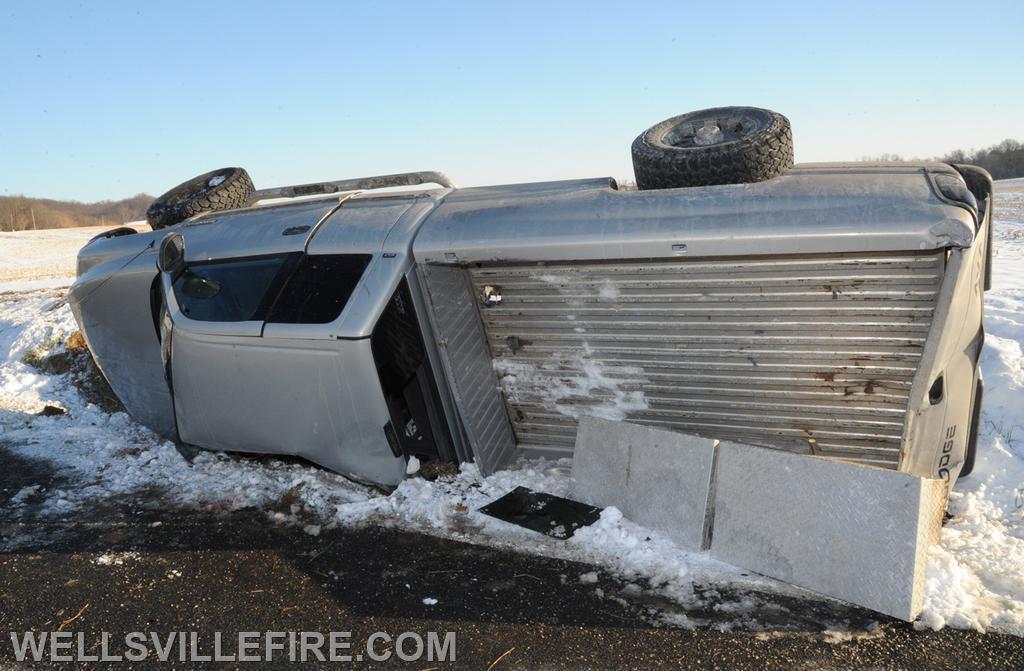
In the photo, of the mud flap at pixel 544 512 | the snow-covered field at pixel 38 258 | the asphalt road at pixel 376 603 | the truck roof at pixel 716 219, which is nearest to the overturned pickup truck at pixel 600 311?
the truck roof at pixel 716 219

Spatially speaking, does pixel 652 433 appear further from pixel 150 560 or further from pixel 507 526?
pixel 150 560

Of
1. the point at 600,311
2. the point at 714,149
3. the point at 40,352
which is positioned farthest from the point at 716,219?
the point at 40,352

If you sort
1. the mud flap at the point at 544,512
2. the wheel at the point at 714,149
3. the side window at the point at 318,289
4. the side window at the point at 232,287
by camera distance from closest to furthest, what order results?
the wheel at the point at 714,149
the mud flap at the point at 544,512
the side window at the point at 318,289
the side window at the point at 232,287

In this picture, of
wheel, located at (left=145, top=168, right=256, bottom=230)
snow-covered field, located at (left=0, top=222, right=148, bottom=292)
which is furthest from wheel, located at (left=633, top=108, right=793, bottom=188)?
snow-covered field, located at (left=0, top=222, right=148, bottom=292)

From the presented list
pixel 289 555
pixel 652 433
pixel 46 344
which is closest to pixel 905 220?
pixel 652 433

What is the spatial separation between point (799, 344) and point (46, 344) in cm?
826

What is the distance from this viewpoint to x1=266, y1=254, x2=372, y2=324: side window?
4.12 meters

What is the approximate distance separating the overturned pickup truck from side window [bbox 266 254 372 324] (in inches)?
0.5

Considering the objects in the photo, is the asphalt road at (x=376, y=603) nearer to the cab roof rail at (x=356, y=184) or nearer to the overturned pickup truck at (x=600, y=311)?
the overturned pickup truck at (x=600, y=311)

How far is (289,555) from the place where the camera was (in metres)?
3.79

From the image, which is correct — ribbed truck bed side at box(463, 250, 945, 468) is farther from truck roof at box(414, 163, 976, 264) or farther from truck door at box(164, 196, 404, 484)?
truck door at box(164, 196, 404, 484)

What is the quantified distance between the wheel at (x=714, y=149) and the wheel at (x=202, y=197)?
3.27 metres

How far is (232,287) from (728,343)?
289 cm

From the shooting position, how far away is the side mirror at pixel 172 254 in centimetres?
479
